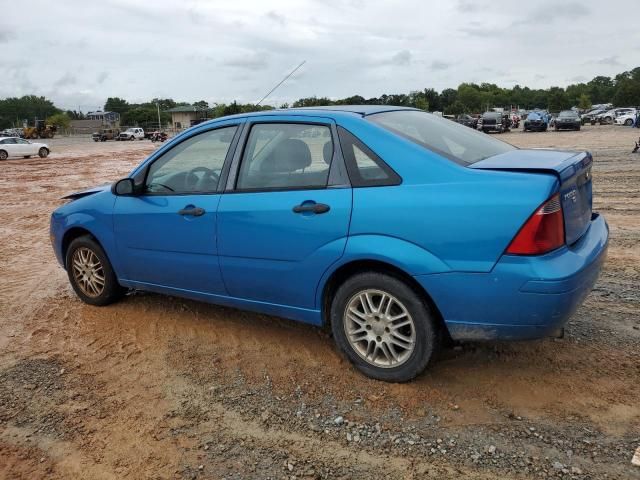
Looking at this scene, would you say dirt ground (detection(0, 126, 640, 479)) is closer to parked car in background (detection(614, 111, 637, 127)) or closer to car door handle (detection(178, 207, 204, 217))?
car door handle (detection(178, 207, 204, 217))

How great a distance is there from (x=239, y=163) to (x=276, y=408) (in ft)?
5.69

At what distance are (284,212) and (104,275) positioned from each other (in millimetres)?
2266

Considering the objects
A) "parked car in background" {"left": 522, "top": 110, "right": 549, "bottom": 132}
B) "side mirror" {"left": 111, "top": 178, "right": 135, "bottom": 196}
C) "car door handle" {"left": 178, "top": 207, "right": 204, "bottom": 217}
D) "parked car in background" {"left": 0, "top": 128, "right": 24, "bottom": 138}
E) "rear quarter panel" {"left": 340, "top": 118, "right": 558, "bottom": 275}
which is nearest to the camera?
"rear quarter panel" {"left": 340, "top": 118, "right": 558, "bottom": 275}

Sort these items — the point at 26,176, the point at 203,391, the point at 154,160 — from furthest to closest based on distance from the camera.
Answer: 1. the point at 26,176
2. the point at 154,160
3. the point at 203,391

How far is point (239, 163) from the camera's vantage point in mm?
3895

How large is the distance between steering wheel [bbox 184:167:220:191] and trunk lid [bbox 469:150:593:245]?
1904 mm

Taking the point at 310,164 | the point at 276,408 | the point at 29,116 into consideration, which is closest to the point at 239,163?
the point at 310,164

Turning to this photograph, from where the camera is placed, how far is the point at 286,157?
147 inches

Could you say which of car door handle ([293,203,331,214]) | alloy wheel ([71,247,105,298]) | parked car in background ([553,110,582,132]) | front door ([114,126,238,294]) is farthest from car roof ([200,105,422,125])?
parked car in background ([553,110,582,132])

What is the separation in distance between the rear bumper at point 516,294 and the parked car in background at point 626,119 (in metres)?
47.6

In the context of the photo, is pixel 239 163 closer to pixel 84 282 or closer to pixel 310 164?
pixel 310 164

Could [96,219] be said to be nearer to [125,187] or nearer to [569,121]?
[125,187]

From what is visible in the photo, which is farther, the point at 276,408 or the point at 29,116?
the point at 29,116

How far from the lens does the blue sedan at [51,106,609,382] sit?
2885 millimetres
